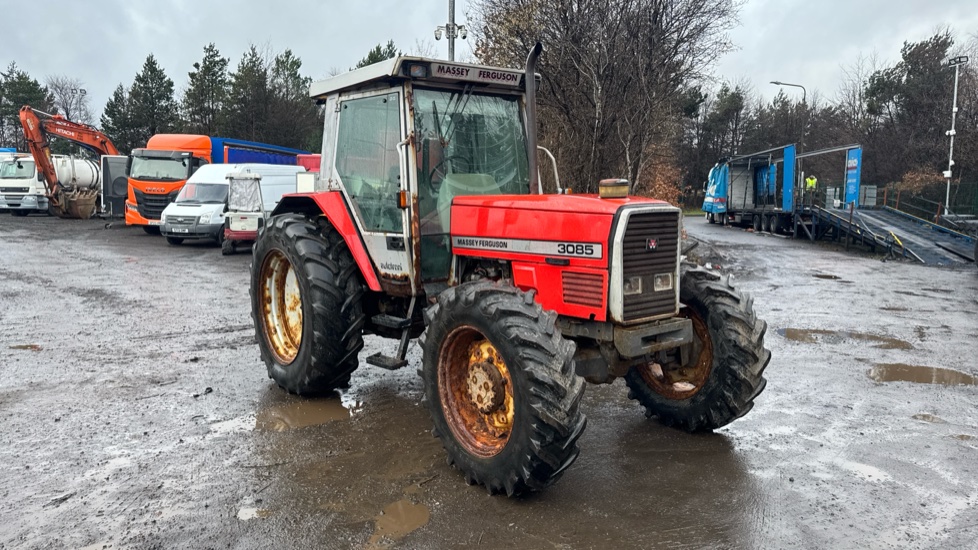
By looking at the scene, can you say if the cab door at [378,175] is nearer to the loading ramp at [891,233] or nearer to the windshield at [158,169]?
the loading ramp at [891,233]

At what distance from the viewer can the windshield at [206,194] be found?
63.7 ft

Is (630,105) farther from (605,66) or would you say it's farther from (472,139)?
(472,139)

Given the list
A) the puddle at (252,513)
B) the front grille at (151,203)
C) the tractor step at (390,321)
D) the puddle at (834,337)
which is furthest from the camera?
the front grille at (151,203)

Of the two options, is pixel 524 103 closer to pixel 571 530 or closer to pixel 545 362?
pixel 545 362

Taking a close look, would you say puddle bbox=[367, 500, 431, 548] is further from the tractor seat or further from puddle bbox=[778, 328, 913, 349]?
puddle bbox=[778, 328, 913, 349]

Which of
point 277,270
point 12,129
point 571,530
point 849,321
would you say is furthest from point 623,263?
point 12,129

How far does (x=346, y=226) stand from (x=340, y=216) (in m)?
0.12

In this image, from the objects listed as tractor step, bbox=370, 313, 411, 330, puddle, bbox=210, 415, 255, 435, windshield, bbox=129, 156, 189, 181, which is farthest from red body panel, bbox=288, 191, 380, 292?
windshield, bbox=129, 156, 189, 181

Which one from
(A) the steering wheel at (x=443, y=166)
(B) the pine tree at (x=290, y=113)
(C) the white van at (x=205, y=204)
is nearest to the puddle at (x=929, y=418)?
(A) the steering wheel at (x=443, y=166)

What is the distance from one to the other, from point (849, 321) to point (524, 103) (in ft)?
22.6

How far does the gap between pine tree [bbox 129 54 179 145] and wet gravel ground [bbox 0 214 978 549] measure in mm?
43608

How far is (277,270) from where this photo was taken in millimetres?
6691

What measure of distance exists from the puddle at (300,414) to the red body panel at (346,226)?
1049 mm

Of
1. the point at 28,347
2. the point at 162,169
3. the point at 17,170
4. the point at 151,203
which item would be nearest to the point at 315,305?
the point at 28,347
